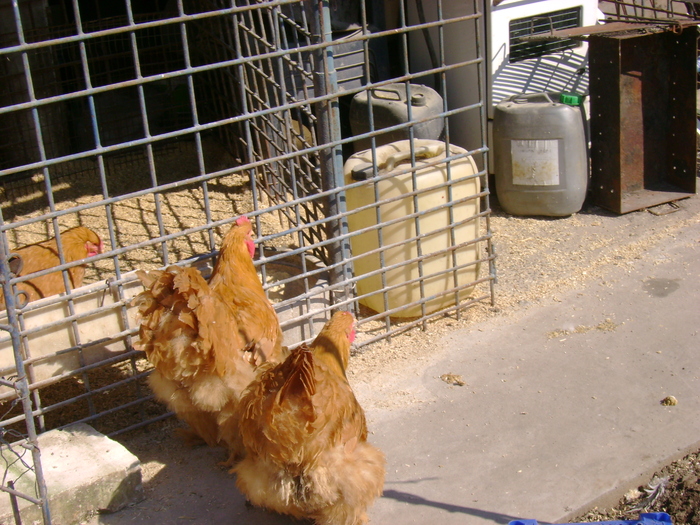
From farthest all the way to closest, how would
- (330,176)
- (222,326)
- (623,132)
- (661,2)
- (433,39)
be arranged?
(661,2) < (433,39) < (623,132) < (330,176) < (222,326)

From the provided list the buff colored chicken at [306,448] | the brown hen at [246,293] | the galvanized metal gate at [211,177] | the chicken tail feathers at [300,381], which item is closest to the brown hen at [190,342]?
the brown hen at [246,293]

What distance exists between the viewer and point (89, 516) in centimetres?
334

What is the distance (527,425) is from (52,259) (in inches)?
128

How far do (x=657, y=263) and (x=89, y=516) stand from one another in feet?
15.1

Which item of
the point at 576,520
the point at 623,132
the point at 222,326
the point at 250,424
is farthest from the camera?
the point at 623,132

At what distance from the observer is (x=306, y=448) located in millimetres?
2824

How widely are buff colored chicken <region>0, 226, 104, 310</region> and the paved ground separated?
130cm

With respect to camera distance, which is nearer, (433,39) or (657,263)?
(657,263)

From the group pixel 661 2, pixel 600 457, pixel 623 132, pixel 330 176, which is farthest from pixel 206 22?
pixel 661 2

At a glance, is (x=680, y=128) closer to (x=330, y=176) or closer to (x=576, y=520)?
(x=330, y=176)

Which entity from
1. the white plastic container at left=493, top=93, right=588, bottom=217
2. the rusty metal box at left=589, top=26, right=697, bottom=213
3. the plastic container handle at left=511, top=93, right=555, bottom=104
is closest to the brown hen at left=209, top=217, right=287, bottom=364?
the white plastic container at left=493, top=93, right=588, bottom=217

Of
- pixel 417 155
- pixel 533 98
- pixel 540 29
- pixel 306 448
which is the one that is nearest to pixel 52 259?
pixel 417 155

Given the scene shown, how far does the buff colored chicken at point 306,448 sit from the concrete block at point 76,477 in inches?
28.4

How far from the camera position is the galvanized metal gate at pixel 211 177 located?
3.64 meters
